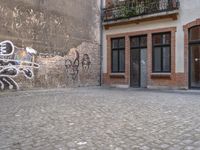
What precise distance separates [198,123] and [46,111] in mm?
4516

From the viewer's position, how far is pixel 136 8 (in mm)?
20281

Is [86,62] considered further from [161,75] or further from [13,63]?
[13,63]

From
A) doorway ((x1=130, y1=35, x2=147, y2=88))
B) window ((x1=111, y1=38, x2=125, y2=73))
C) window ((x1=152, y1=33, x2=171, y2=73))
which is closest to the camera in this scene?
window ((x1=152, y1=33, x2=171, y2=73))

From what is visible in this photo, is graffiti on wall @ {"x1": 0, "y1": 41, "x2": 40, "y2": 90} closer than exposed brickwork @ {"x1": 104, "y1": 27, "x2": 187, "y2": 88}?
Yes

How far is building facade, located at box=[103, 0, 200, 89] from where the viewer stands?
706 inches

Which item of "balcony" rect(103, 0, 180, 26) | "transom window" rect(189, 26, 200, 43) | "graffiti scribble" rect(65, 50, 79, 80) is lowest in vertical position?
"graffiti scribble" rect(65, 50, 79, 80)

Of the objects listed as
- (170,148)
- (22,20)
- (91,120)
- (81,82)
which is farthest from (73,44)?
(170,148)

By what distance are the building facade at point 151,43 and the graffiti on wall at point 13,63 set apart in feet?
21.9

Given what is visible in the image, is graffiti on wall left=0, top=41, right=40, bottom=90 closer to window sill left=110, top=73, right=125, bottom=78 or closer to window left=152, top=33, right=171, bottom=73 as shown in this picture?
window sill left=110, top=73, right=125, bottom=78

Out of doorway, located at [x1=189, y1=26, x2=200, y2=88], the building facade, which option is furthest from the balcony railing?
doorway, located at [x1=189, y1=26, x2=200, y2=88]

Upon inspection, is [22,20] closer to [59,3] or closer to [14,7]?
[14,7]

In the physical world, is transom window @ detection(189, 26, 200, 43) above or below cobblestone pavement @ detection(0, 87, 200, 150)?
above

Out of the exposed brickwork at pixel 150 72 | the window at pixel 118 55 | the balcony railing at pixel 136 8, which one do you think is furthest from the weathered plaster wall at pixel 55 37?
the window at pixel 118 55

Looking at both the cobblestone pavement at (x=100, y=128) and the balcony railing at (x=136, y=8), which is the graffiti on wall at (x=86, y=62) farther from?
the cobblestone pavement at (x=100, y=128)
